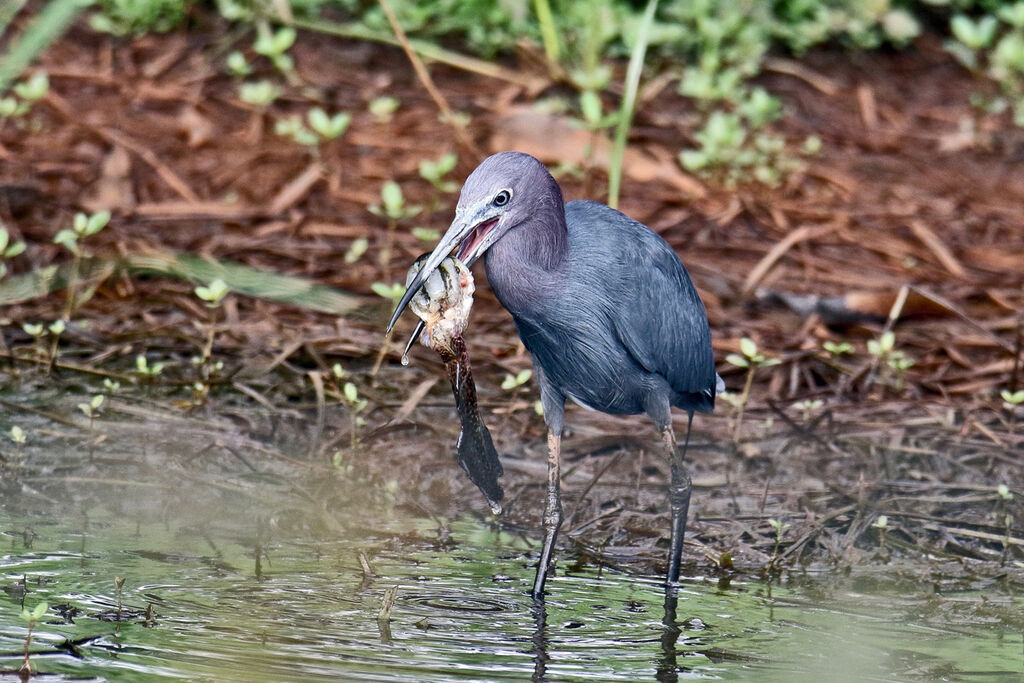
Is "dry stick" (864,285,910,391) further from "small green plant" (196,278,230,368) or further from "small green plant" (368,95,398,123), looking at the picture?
"small green plant" (368,95,398,123)

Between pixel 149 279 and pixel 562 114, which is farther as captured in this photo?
pixel 562 114

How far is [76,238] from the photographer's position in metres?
4.73

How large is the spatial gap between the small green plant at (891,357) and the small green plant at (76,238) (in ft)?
9.02

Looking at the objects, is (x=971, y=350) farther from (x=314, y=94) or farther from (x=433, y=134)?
(x=314, y=94)

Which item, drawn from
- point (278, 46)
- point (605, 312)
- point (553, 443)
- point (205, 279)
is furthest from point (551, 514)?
point (278, 46)

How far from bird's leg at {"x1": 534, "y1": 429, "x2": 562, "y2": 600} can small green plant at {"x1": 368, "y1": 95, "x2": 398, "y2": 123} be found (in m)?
3.31

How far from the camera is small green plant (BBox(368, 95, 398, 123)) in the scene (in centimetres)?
683

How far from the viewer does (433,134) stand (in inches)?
281

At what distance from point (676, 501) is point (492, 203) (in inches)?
43.4

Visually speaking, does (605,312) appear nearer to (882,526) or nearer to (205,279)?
(882,526)

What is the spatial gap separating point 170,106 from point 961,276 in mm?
4125

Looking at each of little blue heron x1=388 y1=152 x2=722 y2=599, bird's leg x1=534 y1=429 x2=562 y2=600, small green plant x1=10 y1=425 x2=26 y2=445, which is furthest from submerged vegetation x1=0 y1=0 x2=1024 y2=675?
little blue heron x1=388 y1=152 x2=722 y2=599

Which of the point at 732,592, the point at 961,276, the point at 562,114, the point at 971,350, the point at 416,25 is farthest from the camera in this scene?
the point at 416,25

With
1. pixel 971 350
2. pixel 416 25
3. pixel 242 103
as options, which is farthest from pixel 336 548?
pixel 416 25
